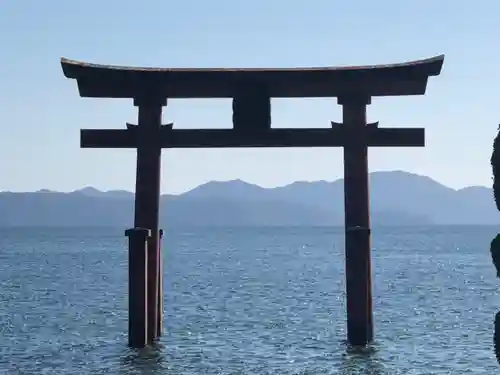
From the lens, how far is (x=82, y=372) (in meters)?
16.1

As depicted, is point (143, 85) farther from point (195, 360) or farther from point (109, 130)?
point (195, 360)

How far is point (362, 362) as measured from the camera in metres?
16.7

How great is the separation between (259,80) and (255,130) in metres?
0.82

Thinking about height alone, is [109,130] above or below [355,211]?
above

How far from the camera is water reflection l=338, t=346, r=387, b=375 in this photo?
52.6 ft

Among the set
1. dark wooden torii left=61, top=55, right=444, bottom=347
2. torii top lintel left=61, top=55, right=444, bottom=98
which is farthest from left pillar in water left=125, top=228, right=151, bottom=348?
torii top lintel left=61, top=55, right=444, bottom=98

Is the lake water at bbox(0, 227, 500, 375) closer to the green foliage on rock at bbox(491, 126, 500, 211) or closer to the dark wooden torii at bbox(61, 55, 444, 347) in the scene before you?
the dark wooden torii at bbox(61, 55, 444, 347)

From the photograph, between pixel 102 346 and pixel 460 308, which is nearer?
pixel 102 346

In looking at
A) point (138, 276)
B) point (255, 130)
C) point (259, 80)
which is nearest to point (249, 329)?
point (138, 276)

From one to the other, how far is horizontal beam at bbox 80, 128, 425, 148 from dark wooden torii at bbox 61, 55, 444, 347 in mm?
16

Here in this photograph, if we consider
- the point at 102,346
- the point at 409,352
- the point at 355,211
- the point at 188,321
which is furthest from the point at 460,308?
the point at 355,211

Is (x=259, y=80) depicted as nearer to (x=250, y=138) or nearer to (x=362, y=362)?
(x=250, y=138)

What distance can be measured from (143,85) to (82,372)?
5291mm

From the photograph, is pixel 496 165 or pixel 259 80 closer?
pixel 496 165
